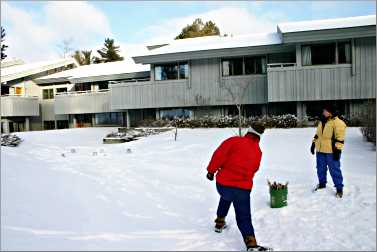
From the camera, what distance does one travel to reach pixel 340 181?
25.4ft

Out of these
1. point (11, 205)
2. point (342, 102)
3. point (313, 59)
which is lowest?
point (11, 205)

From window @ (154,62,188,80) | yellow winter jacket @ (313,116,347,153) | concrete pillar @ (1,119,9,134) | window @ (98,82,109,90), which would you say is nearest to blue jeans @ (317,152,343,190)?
yellow winter jacket @ (313,116,347,153)

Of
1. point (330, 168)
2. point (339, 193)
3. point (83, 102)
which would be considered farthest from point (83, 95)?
point (339, 193)

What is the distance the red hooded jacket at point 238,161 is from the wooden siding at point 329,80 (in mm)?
16395

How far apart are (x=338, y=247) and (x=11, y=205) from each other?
517cm

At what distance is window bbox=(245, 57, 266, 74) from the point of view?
945 inches

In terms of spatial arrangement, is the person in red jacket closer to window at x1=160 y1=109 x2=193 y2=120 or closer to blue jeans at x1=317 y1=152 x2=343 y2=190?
blue jeans at x1=317 y1=152 x2=343 y2=190

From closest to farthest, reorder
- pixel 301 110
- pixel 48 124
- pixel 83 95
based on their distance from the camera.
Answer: pixel 301 110, pixel 83 95, pixel 48 124

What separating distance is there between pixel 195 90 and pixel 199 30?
2420 cm

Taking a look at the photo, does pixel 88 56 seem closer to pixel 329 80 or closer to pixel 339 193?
pixel 329 80

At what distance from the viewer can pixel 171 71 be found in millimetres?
26344

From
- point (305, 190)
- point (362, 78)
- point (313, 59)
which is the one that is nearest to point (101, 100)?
point (313, 59)

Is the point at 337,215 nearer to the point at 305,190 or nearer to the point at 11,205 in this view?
the point at 305,190

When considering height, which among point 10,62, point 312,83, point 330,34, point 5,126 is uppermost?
point 10,62
